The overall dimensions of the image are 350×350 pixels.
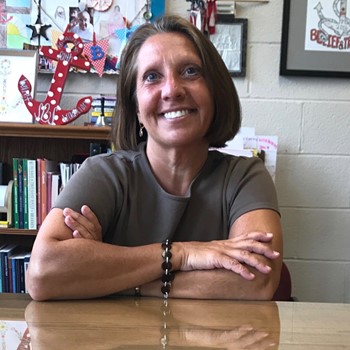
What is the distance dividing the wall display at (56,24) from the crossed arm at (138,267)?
3.79 feet

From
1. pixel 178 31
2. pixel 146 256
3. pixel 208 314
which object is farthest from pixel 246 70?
pixel 208 314

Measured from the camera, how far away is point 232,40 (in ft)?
6.90

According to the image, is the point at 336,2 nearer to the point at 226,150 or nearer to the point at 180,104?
the point at 226,150

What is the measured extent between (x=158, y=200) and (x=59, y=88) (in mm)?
869

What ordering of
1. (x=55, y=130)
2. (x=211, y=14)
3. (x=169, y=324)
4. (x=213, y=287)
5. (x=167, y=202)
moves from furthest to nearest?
(x=211, y=14) → (x=55, y=130) → (x=167, y=202) → (x=213, y=287) → (x=169, y=324)

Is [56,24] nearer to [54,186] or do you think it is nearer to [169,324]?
[54,186]

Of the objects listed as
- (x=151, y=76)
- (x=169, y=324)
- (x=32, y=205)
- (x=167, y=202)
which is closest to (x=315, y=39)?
(x=151, y=76)

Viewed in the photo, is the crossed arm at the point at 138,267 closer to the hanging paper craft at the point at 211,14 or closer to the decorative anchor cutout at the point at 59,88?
the decorative anchor cutout at the point at 59,88

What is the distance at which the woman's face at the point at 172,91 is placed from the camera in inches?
52.0

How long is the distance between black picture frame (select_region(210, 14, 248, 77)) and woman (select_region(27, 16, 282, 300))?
2.21ft

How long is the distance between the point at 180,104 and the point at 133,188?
0.25 metres

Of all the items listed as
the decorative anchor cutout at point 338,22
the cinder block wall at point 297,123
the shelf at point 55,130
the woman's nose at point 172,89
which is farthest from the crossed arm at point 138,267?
the decorative anchor cutout at point 338,22

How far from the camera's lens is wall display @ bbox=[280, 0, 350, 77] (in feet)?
6.89

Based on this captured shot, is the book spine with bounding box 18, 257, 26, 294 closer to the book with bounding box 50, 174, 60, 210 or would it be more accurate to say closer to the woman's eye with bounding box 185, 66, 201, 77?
the book with bounding box 50, 174, 60, 210
